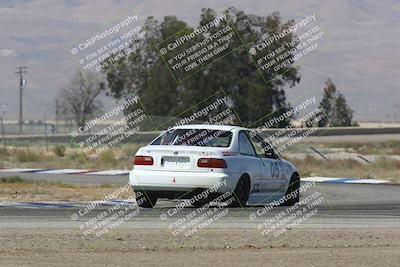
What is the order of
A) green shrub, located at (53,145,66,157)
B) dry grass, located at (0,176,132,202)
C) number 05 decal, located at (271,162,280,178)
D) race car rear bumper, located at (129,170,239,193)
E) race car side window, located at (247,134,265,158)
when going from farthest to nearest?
green shrub, located at (53,145,66,157) → dry grass, located at (0,176,132,202) → number 05 decal, located at (271,162,280,178) → race car side window, located at (247,134,265,158) → race car rear bumper, located at (129,170,239,193)

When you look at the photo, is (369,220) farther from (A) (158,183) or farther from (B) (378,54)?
(B) (378,54)

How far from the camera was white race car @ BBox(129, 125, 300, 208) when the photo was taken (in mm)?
17438

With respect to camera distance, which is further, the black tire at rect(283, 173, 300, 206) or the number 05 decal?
the black tire at rect(283, 173, 300, 206)

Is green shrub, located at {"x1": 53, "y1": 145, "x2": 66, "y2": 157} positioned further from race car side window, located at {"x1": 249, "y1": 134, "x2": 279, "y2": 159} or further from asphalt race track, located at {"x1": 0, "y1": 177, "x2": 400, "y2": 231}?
race car side window, located at {"x1": 249, "y1": 134, "x2": 279, "y2": 159}

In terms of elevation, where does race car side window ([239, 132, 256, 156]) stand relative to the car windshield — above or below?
below

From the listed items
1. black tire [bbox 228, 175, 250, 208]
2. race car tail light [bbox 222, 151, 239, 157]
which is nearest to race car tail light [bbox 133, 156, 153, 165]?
race car tail light [bbox 222, 151, 239, 157]

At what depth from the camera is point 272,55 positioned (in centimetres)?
6925

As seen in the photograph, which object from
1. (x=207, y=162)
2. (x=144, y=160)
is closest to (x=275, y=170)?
(x=207, y=162)

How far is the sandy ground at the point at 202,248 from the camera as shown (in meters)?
10.9

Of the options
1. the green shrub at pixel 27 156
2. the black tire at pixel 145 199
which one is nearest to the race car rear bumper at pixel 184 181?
the black tire at pixel 145 199

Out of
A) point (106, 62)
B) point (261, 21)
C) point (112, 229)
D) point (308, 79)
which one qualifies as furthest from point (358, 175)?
point (308, 79)

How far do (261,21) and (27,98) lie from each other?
115 metres

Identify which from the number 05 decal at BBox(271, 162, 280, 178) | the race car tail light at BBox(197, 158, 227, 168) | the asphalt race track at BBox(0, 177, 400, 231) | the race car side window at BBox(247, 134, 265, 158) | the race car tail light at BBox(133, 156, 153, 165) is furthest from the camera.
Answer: the number 05 decal at BBox(271, 162, 280, 178)

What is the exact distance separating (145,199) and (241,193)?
1.67 metres
